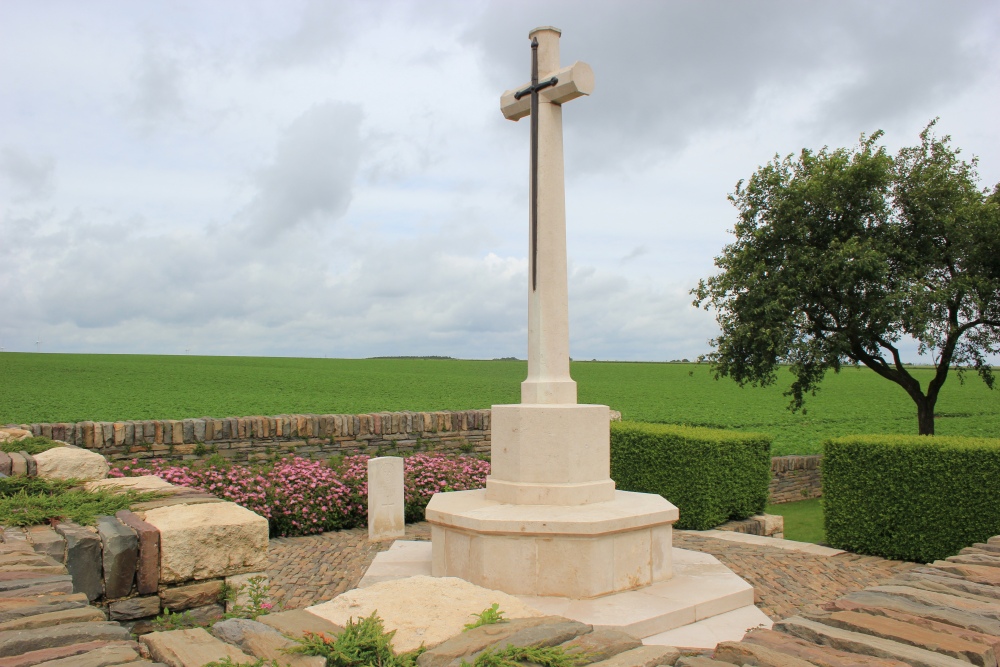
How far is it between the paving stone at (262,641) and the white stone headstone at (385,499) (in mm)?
6352

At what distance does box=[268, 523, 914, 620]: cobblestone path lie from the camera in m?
6.66

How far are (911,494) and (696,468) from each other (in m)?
2.69

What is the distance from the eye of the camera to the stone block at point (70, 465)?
17.0 ft

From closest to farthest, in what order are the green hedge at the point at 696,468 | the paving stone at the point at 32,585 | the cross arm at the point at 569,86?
the paving stone at the point at 32,585, the cross arm at the point at 569,86, the green hedge at the point at 696,468

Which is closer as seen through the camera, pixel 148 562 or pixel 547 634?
pixel 547 634

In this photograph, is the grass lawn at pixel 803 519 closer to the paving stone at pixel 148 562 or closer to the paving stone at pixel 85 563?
the paving stone at pixel 148 562

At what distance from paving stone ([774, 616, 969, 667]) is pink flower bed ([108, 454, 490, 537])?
7.44 meters

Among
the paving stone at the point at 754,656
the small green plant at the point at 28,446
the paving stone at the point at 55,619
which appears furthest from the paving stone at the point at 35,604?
the small green plant at the point at 28,446

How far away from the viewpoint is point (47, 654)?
7.03 ft

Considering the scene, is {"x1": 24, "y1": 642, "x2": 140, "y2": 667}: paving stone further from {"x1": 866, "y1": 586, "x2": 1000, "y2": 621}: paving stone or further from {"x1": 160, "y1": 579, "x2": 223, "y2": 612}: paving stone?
{"x1": 866, "y1": 586, "x2": 1000, "y2": 621}: paving stone

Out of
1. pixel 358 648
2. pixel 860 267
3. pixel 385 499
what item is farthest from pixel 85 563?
pixel 860 267

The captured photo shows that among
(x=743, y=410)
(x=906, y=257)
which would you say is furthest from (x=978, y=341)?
(x=743, y=410)

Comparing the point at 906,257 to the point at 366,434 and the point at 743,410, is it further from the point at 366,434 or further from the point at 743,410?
the point at 743,410

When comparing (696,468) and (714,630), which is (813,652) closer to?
(714,630)
